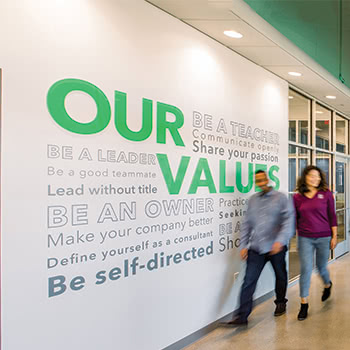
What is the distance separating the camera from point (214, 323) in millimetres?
4160

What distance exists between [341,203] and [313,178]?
4595mm

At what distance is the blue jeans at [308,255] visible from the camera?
4560mm

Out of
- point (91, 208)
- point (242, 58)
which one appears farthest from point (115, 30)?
point (242, 58)

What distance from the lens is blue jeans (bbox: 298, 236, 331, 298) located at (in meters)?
4.56

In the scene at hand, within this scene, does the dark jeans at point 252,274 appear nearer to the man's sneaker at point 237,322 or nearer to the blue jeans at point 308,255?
the man's sneaker at point 237,322

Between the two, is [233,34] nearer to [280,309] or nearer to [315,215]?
[315,215]

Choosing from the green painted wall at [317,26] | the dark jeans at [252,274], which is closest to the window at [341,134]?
the green painted wall at [317,26]

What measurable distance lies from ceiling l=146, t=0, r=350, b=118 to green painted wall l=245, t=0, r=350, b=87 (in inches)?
9.4

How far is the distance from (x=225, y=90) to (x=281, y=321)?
8.81ft

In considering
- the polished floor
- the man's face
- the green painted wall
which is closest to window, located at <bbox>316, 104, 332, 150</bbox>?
the green painted wall

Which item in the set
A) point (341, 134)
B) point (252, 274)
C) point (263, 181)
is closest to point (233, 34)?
point (263, 181)

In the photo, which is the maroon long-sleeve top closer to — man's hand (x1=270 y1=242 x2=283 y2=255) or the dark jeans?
the dark jeans

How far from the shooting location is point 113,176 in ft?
9.66

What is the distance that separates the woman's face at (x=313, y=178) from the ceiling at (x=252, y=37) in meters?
1.35
